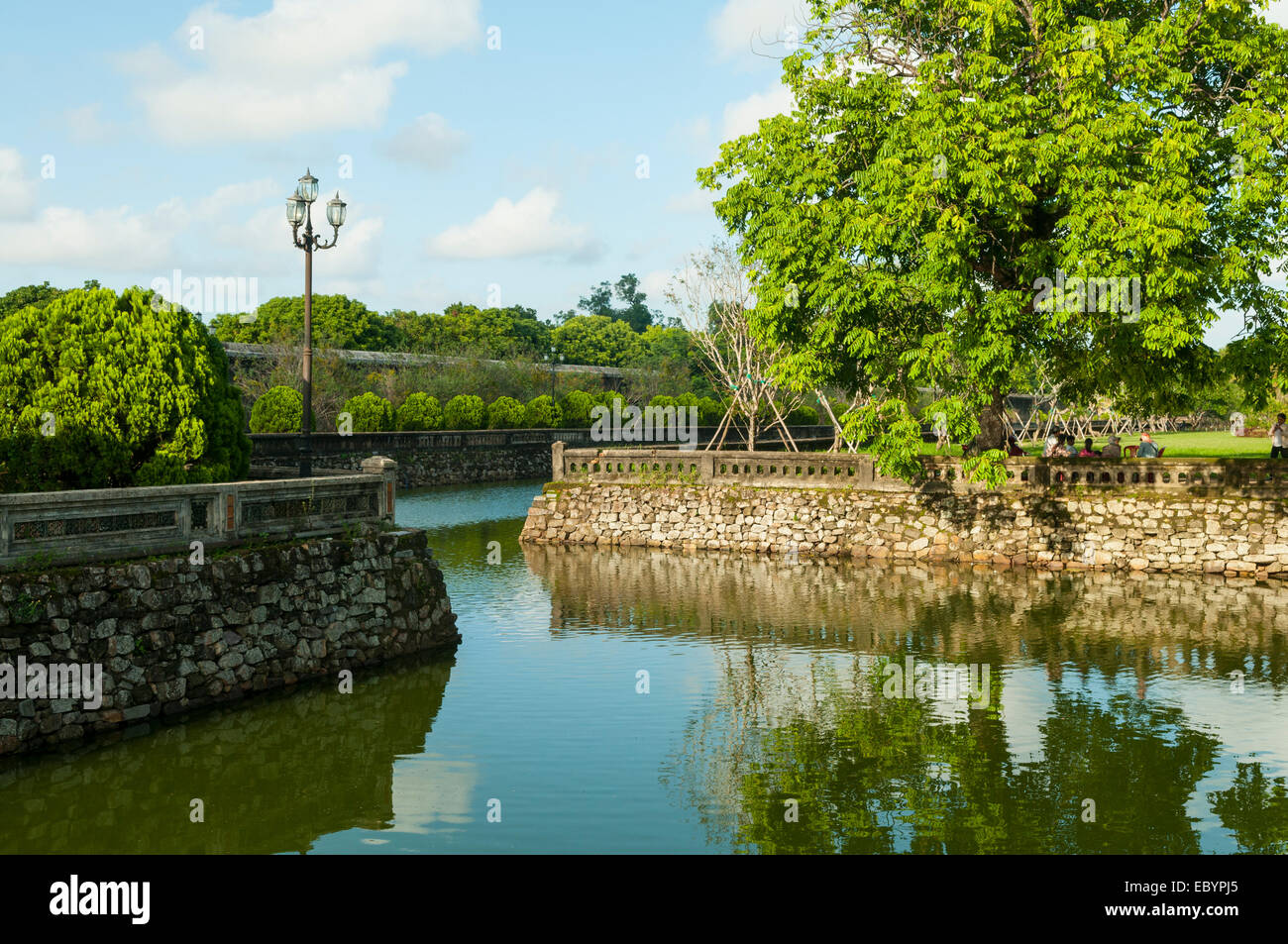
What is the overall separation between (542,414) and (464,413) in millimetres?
5099

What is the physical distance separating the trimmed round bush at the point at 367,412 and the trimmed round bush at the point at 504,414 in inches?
260

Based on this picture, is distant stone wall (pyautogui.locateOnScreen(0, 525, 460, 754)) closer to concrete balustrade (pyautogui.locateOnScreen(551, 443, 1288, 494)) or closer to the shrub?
concrete balustrade (pyautogui.locateOnScreen(551, 443, 1288, 494))

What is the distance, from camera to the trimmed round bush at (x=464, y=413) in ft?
153

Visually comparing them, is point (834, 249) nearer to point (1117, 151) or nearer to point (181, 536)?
point (1117, 151)

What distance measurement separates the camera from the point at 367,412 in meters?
42.2

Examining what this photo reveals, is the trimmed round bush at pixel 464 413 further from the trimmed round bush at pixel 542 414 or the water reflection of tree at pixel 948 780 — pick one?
the water reflection of tree at pixel 948 780

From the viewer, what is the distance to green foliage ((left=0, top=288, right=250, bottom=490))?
1320cm

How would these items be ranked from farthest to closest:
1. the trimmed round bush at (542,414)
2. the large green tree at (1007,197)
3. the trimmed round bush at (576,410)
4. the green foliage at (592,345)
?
1. the green foliage at (592,345)
2. the trimmed round bush at (576,410)
3. the trimmed round bush at (542,414)
4. the large green tree at (1007,197)

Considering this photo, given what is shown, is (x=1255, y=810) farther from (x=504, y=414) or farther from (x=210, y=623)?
(x=504, y=414)

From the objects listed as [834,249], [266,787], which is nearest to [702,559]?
[834,249]

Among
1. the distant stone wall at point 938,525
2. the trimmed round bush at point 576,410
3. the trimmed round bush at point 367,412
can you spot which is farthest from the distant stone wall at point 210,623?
the trimmed round bush at point 576,410

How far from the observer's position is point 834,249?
2130 cm

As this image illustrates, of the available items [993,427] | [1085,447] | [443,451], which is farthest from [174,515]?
[443,451]

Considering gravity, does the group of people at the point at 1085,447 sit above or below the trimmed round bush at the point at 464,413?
below
